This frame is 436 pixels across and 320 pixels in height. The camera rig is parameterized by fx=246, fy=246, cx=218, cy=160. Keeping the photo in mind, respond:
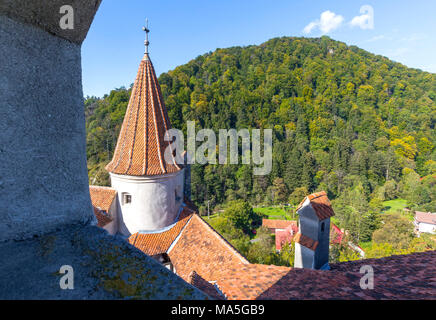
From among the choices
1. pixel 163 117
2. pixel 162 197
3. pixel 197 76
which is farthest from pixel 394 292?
pixel 197 76

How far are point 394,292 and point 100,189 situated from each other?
12047mm

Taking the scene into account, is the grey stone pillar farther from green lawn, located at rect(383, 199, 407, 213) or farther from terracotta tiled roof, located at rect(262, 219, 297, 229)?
green lawn, located at rect(383, 199, 407, 213)

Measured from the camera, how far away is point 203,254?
9398 millimetres

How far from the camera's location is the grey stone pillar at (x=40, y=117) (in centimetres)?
160

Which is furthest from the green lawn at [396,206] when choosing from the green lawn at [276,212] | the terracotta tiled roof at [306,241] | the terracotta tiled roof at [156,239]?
the terracotta tiled roof at [156,239]

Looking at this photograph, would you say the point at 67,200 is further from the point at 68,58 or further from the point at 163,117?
the point at 163,117

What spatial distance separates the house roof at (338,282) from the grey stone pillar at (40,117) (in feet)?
11.8

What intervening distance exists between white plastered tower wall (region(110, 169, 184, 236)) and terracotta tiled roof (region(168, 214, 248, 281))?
4.58 feet

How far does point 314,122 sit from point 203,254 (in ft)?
265

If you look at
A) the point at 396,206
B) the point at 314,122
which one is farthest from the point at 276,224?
the point at 314,122

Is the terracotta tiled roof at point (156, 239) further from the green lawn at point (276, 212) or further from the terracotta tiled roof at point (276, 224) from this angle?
the green lawn at point (276, 212)

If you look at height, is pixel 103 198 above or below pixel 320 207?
below

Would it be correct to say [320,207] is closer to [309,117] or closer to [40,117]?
[40,117]

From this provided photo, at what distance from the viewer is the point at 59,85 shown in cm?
187
